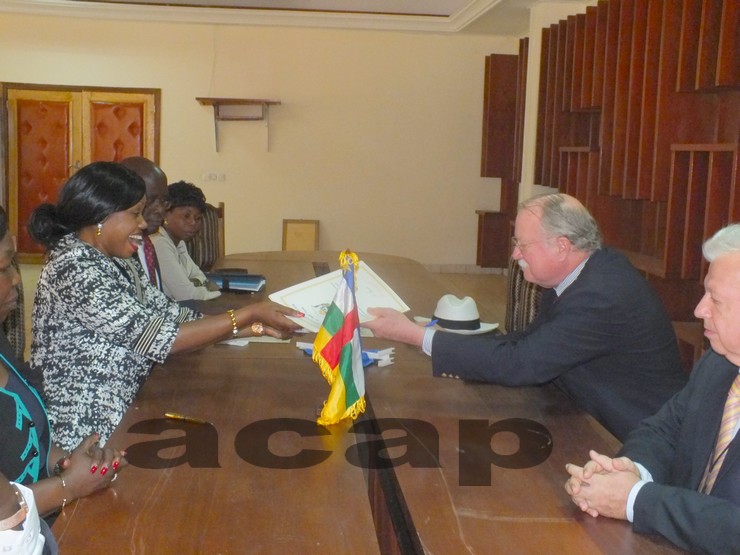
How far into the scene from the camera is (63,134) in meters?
9.29

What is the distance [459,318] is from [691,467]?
1418mm

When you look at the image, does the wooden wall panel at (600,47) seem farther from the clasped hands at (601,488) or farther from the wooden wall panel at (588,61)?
the clasped hands at (601,488)

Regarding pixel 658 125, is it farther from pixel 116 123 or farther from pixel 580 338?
pixel 116 123

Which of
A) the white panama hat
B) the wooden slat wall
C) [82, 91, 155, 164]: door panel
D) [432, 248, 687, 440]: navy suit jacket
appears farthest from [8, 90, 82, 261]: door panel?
[432, 248, 687, 440]: navy suit jacket

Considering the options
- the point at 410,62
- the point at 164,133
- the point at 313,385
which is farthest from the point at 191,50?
the point at 313,385

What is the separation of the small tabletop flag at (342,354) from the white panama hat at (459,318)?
864 millimetres

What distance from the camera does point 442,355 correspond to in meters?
2.43

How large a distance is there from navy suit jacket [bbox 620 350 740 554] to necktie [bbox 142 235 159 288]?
2185mm

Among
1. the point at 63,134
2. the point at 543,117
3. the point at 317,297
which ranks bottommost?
the point at 317,297

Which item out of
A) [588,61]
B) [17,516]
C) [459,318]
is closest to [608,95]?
[588,61]

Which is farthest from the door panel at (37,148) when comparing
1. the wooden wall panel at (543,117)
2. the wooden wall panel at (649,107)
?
the wooden wall panel at (649,107)

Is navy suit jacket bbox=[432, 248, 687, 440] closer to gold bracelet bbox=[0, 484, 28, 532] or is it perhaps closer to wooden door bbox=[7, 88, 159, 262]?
gold bracelet bbox=[0, 484, 28, 532]

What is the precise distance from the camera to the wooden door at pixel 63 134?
921cm

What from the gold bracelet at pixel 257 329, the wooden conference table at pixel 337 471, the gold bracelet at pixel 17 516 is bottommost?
the wooden conference table at pixel 337 471
